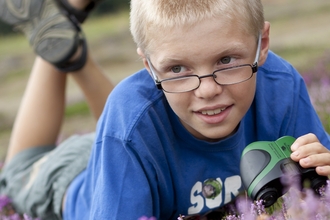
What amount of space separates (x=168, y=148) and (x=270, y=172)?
73cm

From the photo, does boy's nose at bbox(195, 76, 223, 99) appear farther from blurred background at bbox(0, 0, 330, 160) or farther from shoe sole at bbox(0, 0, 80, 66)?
shoe sole at bbox(0, 0, 80, 66)

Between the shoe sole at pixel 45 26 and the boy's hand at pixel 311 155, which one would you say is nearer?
the boy's hand at pixel 311 155

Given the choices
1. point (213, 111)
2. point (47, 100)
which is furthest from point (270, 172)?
point (47, 100)

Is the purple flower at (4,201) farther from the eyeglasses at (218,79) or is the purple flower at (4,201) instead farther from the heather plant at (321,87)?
the heather plant at (321,87)

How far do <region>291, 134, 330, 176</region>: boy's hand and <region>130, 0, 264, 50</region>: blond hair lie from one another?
0.54 metres

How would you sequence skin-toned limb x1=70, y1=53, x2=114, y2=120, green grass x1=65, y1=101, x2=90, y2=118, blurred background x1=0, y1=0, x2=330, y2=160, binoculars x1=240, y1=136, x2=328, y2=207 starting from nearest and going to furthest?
binoculars x1=240, y1=136, x2=328, y2=207 → skin-toned limb x1=70, y1=53, x2=114, y2=120 → blurred background x1=0, y1=0, x2=330, y2=160 → green grass x1=65, y1=101, x2=90, y2=118

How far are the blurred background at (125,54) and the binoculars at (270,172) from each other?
178cm

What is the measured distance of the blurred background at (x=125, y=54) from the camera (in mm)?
7082

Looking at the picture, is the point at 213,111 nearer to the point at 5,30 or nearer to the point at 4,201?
the point at 4,201

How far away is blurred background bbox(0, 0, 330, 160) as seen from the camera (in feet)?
23.2

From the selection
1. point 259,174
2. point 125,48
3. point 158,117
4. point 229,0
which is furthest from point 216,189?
point 125,48

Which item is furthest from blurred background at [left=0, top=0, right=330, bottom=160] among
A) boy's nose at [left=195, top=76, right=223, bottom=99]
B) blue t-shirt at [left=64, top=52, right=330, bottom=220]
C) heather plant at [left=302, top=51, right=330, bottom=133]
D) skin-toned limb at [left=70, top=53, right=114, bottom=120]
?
boy's nose at [left=195, top=76, right=223, bottom=99]

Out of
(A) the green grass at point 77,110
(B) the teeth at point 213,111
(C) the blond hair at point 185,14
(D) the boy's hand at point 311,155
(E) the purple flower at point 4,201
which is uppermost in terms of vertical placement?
(C) the blond hair at point 185,14

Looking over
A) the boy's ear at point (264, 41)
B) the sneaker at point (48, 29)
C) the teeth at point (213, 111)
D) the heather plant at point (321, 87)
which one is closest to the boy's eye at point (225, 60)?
the teeth at point (213, 111)
